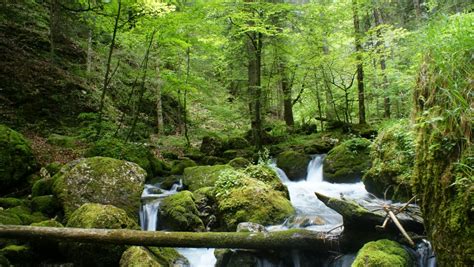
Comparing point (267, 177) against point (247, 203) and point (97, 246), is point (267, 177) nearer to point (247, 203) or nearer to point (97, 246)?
point (247, 203)

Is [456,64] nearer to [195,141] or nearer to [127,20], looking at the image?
[127,20]

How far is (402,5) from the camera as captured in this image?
17.8m

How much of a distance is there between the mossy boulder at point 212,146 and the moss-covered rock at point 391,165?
20.4 feet

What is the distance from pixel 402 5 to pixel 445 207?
1772 centimetres

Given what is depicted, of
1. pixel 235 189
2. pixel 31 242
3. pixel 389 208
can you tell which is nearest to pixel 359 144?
pixel 235 189

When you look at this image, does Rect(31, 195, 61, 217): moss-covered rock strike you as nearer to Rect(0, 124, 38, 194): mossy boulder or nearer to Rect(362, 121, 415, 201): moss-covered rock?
Rect(0, 124, 38, 194): mossy boulder

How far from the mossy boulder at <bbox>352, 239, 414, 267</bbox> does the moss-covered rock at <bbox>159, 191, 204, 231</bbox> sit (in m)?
3.52

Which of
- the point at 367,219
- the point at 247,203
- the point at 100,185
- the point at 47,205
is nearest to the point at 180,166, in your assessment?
the point at 100,185

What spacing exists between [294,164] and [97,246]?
7.36 m

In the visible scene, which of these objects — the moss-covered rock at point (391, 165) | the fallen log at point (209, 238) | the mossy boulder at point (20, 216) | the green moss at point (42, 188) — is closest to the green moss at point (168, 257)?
the fallen log at point (209, 238)

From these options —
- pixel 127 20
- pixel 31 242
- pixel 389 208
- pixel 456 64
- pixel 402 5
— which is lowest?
pixel 31 242

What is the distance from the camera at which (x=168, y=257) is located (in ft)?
18.1

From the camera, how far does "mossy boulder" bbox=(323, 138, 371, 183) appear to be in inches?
391

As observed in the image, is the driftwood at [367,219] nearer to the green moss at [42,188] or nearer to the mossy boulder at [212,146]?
the green moss at [42,188]
